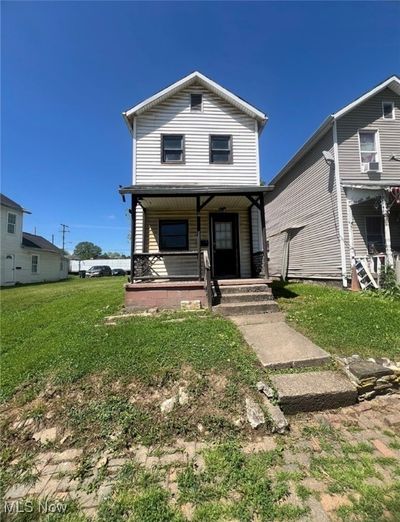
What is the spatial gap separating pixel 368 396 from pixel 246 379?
1.61 meters

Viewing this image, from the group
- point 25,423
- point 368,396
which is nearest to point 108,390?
point 25,423

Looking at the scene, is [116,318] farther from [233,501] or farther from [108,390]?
[233,501]

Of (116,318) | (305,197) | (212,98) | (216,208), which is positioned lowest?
(116,318)

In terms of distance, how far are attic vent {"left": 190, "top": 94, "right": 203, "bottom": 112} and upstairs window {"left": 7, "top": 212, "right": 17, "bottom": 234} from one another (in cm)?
1866

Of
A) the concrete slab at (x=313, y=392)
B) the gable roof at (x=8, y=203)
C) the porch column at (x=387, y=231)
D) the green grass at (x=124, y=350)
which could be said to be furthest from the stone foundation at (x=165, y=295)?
the gable roof at (x=8, y=203)

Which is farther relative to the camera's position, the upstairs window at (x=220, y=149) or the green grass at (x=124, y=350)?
the upstairs window at (x=220, y=149)

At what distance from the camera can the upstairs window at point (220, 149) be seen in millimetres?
10055

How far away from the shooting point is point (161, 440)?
2842 millimetres

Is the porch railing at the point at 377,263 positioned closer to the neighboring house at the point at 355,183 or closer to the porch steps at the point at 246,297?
the neighboring house at the point at 355,183

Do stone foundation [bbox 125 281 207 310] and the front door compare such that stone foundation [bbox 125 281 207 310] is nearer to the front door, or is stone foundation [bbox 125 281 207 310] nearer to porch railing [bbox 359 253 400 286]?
the front door

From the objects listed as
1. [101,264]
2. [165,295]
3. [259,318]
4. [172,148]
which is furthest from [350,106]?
[101,264]

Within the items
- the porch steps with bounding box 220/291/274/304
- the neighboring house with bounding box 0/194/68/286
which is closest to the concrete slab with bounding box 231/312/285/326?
the porch steps with bounding box 220/291/274/304

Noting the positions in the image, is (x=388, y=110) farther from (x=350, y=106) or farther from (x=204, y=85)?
→ (x=204, y=85)

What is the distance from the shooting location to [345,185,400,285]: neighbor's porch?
9961 millimetres
